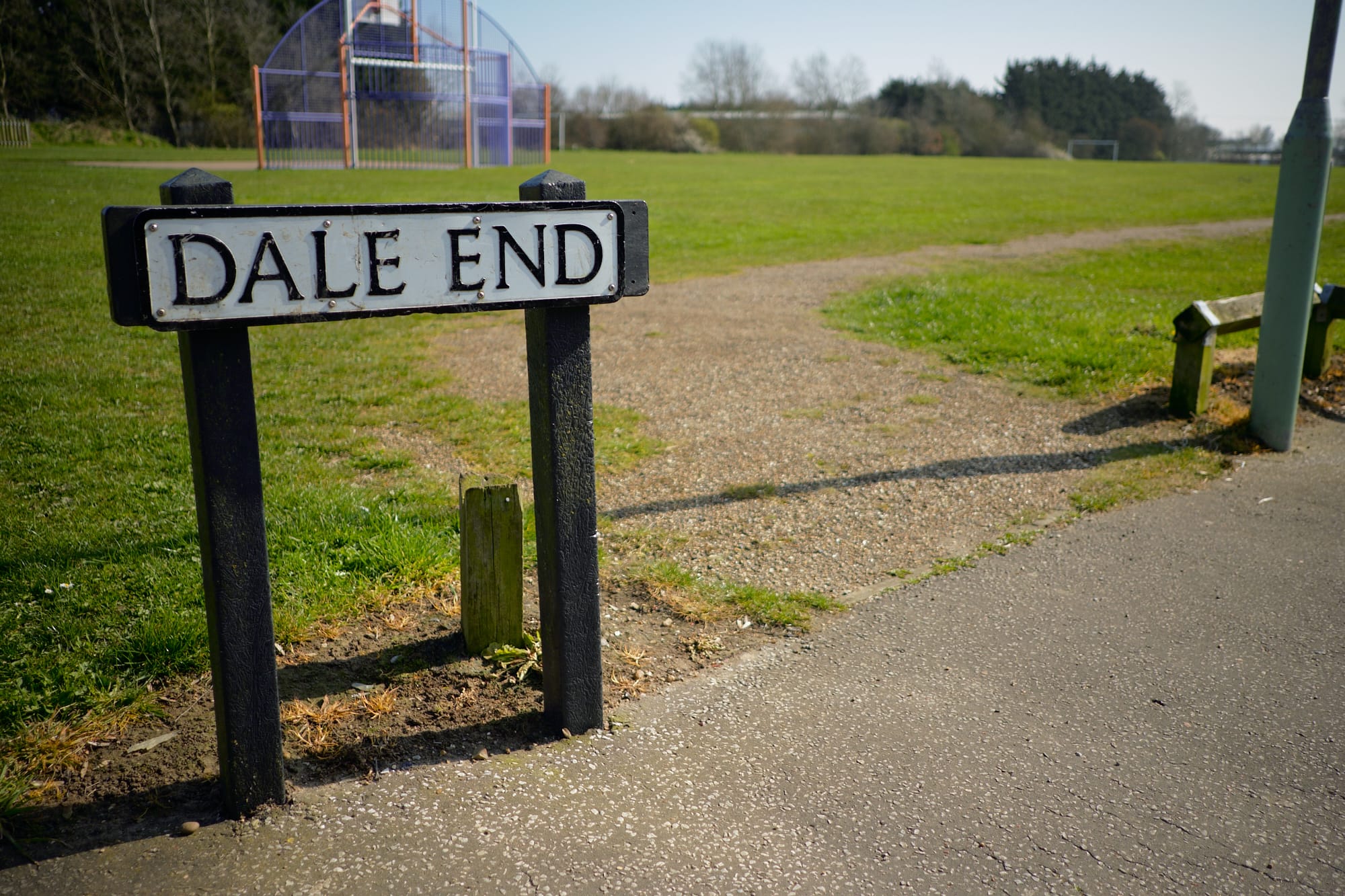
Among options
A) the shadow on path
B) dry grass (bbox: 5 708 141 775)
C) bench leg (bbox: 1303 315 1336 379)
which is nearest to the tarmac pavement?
dry grass (bbox: 5 708 141 775)

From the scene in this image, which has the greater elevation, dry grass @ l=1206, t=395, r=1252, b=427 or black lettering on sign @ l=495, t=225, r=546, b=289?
black lettering on sign @ l=495, t=225, r=546, b=289

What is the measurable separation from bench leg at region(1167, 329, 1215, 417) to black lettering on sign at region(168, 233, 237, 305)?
5.99m

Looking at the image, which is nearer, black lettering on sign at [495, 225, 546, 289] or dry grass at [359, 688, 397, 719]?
black lettering on sign at [495, 225, 546, 289]

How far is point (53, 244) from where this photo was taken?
1260 cm

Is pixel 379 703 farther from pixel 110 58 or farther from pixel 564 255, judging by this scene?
pixel 110 58

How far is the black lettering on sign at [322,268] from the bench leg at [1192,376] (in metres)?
5.76

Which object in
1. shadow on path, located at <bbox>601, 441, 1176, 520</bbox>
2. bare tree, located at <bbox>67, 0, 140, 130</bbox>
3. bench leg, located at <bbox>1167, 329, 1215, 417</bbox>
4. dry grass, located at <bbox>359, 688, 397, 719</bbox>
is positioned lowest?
dry grass, located at <bbox>359, 688, 397, 719</bbox>

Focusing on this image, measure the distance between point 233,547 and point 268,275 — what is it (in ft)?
2.20

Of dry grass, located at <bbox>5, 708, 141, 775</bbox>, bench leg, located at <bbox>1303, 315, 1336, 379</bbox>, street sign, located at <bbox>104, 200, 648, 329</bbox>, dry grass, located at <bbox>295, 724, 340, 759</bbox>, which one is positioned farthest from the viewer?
bench leg, located at <bbox>1303, 315, 1336, 379</bbox>

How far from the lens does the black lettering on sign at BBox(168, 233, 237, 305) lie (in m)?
2.21

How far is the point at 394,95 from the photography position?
1222 inches

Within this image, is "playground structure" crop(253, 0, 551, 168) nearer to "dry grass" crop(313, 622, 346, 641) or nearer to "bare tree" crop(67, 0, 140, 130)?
"bare tree" crop(67, 0, 140, 130)

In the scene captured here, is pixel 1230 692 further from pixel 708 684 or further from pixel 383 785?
pixel 383 785

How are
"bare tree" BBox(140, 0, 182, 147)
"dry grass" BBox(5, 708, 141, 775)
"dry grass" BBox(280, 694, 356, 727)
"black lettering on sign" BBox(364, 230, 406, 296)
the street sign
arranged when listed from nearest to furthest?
the street sign
"black lettering on sign" BBox(364, 230, 406, 296)
"dry grass" BBox(5, 708, 141, 775)
"dry grass" BBox(280, 694, 356, 727)
"bare tree" BBox(140, 0, 182, 147)
